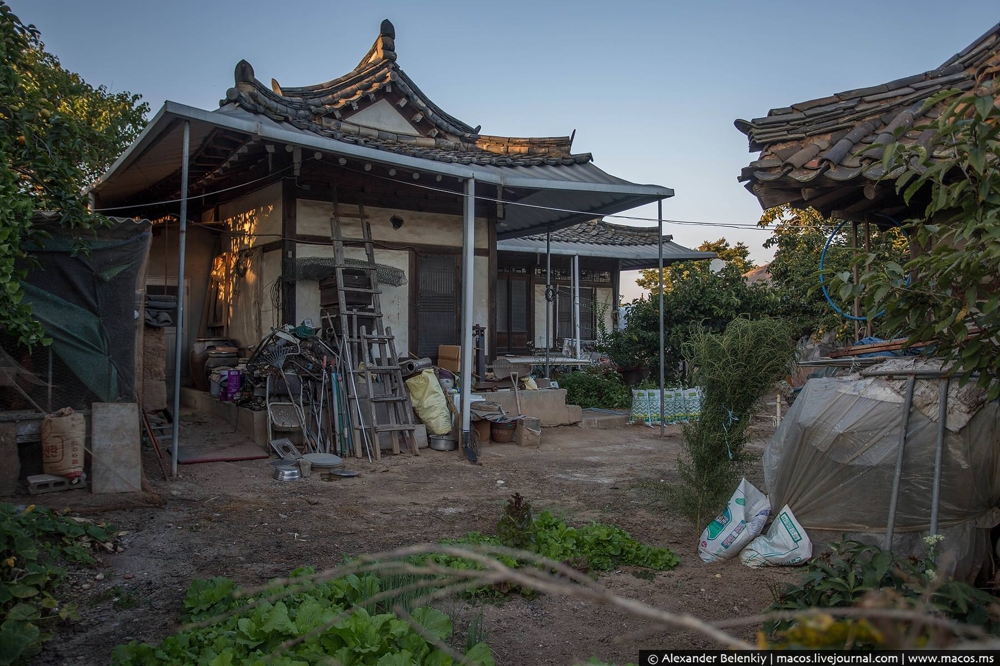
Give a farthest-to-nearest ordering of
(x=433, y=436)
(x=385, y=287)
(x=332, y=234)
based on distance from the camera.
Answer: (x=385, y=287)
(x=332, y=234)
(x=433, y=436)

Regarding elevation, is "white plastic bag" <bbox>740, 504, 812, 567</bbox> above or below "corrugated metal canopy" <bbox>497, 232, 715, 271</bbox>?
below

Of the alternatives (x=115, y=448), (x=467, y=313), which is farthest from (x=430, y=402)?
(x=115, y=448)

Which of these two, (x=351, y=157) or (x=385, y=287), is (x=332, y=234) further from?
(x=351, y=157)

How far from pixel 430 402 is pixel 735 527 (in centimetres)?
484

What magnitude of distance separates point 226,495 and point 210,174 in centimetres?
543

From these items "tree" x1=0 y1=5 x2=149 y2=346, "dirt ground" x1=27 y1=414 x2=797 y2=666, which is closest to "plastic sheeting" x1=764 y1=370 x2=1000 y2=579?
"dirt ground" x1=27 y1=414 x2=797 y2=666

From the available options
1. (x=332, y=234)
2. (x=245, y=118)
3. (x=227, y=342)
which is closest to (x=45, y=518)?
(x=245, y=118)

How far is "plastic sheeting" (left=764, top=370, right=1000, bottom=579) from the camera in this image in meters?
3.55

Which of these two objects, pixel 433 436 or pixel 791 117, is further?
pixel 433 436

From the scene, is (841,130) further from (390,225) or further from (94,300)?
(390,225)

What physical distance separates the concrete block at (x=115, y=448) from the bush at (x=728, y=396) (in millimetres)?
4404

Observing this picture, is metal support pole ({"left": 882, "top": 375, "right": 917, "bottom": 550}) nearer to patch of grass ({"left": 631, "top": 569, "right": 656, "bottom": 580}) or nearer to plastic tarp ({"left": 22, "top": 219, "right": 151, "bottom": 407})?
patch of grass ({"left": 631, "top": 569, "right": 656, "bottom": 580})

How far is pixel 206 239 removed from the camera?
11445mm

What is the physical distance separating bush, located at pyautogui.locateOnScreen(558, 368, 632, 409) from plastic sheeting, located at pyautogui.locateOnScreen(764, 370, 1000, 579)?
7.17 meters
